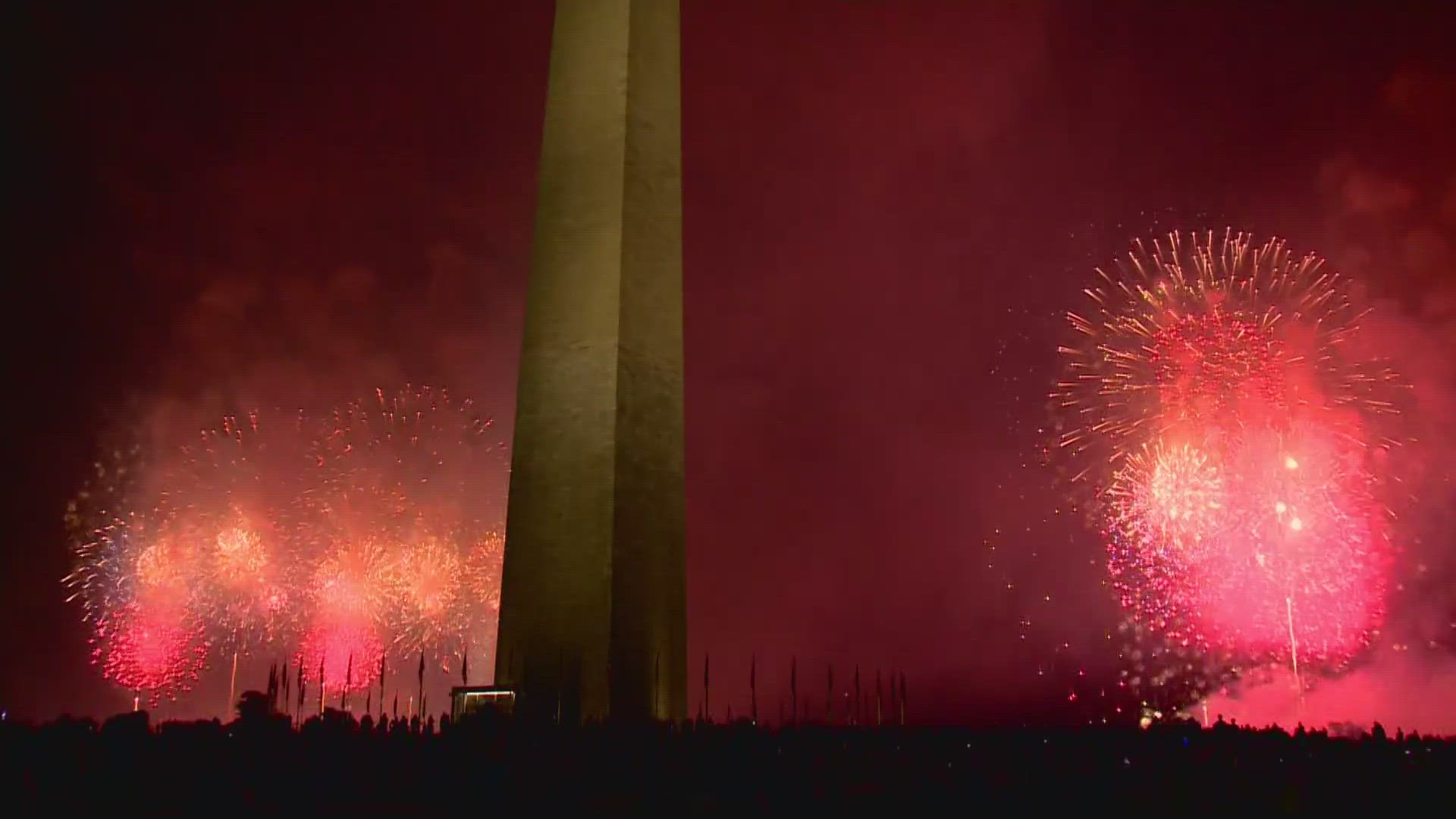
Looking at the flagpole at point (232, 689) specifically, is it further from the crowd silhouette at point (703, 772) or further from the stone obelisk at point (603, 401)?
the crowd silhouette at point (703, 772)

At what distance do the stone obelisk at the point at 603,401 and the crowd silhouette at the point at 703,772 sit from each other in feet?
16.8

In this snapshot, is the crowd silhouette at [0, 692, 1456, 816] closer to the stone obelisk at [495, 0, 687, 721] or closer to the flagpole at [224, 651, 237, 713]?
the stone obelisk at [495, 0, 687, 721]

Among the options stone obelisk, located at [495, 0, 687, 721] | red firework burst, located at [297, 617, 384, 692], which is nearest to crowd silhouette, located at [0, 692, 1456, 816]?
stone obelisk, located at [495, 0, 687, 721]

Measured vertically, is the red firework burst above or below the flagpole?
above

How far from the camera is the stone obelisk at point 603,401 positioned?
53.6 feet

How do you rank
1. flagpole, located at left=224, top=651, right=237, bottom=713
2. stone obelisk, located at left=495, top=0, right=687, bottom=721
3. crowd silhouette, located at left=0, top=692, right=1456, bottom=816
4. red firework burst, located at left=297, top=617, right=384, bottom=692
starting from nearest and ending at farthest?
crowd silhouette, located at left=0, top=692, right=1456, bottom=816 → stone obelisk, located at left=495, top=0, right=687, bottom=721 → red firework burst, located at left=297, top=617, right=384, bottom=692 → flagpole, located at left=224, top=651, right=237, bottom=713

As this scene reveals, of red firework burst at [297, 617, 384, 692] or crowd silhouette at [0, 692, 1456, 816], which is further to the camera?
red firework burst at [297, 617, 384, 692]

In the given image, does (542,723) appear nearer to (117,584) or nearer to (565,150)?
(565,150)

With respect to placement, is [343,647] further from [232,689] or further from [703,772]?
[703,772]

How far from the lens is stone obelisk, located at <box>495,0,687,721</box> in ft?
53.6

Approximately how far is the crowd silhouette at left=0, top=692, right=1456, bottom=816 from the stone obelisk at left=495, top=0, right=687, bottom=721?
5.12 m

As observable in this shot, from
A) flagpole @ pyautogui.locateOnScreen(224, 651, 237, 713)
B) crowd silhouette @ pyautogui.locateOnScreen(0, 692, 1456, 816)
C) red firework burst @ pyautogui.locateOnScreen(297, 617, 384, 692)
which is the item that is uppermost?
red firework burst @ pyautogui.locateOnScreen(297, 617, 384, 692)

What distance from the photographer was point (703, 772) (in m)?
9.05

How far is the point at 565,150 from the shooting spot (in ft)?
61.1
